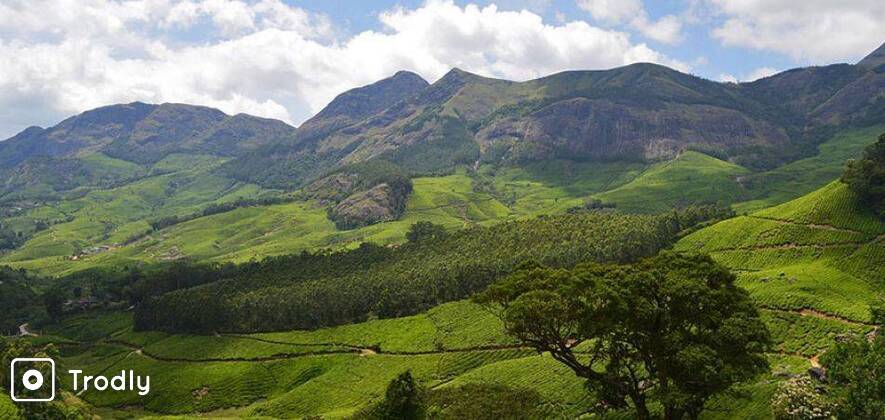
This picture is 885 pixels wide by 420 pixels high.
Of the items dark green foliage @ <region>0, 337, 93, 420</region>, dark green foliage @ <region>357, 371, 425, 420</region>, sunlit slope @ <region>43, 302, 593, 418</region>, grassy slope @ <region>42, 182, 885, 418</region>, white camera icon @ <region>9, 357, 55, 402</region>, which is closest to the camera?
dark green foliage @ <region>357, 371, 425, 420</region>

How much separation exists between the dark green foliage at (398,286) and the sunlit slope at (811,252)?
2448 cm

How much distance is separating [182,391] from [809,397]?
12593cm

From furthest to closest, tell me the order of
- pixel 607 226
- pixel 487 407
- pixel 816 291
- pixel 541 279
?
1. pixel 607 226
2. pixel 816 291
3. pixel 487 407
4. pixel 541 279

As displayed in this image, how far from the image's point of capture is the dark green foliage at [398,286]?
507 feet

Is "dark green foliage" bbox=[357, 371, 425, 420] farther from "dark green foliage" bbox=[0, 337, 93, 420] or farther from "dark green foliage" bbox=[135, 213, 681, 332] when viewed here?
"dark green foliage" bbox=[135, 213, 681, 332]

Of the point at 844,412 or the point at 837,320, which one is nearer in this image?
the point at 844,412

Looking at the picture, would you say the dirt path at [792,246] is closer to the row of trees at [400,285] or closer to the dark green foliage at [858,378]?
the row of trees at [400,285]

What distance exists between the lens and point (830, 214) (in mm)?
123250

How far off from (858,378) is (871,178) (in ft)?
330

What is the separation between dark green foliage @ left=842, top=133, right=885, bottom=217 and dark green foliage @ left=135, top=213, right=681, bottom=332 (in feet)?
153

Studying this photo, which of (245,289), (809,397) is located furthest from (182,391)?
(809,397)

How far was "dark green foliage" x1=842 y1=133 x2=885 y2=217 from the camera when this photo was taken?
119 m

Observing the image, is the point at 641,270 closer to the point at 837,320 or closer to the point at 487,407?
the point at 487,407

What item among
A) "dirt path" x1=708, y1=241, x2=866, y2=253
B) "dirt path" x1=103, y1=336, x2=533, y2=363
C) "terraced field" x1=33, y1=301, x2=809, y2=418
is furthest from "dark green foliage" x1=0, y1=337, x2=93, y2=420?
"dirt path" x1=708, y1=241, x2=866, y2=253
